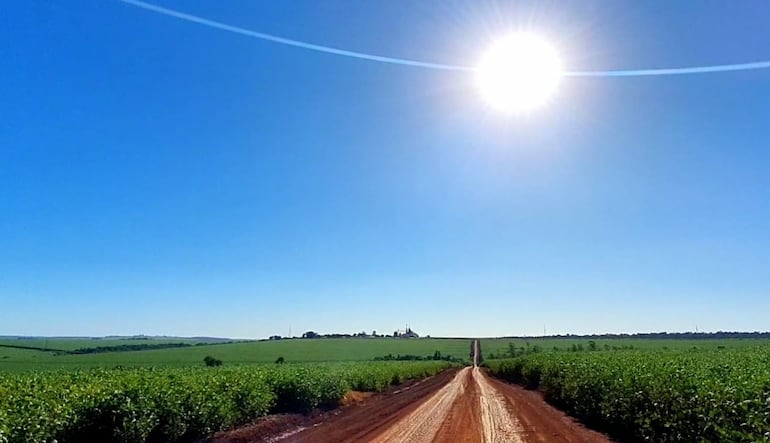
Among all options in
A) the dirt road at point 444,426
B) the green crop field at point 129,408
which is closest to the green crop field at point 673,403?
the dirt road at point 444,426

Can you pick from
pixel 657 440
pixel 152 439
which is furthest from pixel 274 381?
pixel 657 440

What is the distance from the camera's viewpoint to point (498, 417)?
71.5ft

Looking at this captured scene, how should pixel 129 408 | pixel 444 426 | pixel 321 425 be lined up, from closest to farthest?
pixel 129 408 < pixel 444 426 < pixel 321 425

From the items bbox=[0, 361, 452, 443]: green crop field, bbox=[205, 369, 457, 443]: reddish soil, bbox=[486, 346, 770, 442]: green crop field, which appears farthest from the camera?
bbox=[205, 369, 457, 443]: reddish soil

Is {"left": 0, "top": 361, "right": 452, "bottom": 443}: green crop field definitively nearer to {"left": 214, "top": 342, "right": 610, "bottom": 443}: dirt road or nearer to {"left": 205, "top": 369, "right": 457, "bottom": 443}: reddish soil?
{"left": 205, "top": 369, "right": 457, "bottom": 443}: reddish soil

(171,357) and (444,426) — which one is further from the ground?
(444,426)

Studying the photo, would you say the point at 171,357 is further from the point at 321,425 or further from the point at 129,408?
the point at 129,408

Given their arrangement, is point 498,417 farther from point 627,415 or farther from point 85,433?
point 85,433

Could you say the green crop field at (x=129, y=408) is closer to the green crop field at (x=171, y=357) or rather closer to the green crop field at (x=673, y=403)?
the green crop field at (x=673, y=403)

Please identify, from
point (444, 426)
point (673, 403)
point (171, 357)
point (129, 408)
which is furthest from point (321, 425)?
point (171, 357)

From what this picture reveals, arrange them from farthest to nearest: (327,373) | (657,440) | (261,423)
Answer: (327,373), (261,423), (657,440)

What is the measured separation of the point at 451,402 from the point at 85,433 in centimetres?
2010

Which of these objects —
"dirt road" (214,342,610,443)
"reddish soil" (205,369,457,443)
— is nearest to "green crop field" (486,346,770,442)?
"dirt road" (214,342,610,443)

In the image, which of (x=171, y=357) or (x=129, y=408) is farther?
(x=171, y=357)
